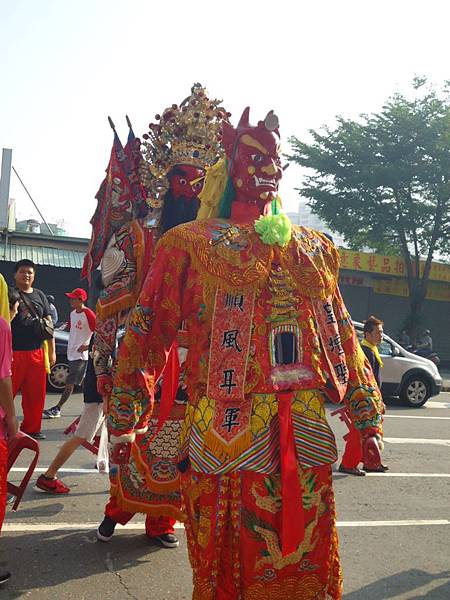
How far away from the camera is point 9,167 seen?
24.0 m

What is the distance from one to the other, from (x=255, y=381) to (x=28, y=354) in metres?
4.62

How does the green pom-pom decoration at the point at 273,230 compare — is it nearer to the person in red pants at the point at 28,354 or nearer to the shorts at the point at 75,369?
the person in red pants at the point at 28,354

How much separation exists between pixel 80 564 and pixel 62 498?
1.35m

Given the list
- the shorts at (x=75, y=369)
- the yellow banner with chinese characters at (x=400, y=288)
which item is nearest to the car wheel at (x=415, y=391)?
the shorts at (x=75, y=369)

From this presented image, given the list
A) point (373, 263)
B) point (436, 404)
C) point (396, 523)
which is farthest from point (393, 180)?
point (396, 523)

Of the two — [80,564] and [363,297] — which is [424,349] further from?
[80,564]

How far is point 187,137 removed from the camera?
13.8 ft

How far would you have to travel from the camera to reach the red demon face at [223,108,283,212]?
2934mm

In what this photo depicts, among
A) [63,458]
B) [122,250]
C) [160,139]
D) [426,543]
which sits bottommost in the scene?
[426,543]

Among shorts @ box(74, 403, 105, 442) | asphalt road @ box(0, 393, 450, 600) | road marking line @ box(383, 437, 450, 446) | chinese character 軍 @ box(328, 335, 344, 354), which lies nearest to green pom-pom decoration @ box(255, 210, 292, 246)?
chinese character 軍 @ box(328, 335, 344, 354)

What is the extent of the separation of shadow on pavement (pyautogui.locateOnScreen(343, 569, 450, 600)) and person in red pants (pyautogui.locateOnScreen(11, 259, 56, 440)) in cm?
402

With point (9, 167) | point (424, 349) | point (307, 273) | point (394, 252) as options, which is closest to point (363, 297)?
point (394, 252)

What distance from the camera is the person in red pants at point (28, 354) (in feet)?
21.9

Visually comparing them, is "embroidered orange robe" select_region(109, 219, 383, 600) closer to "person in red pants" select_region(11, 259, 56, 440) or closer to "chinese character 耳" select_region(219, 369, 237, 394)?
"chinese character 耳" select_region(219, 369, 237, 394)
